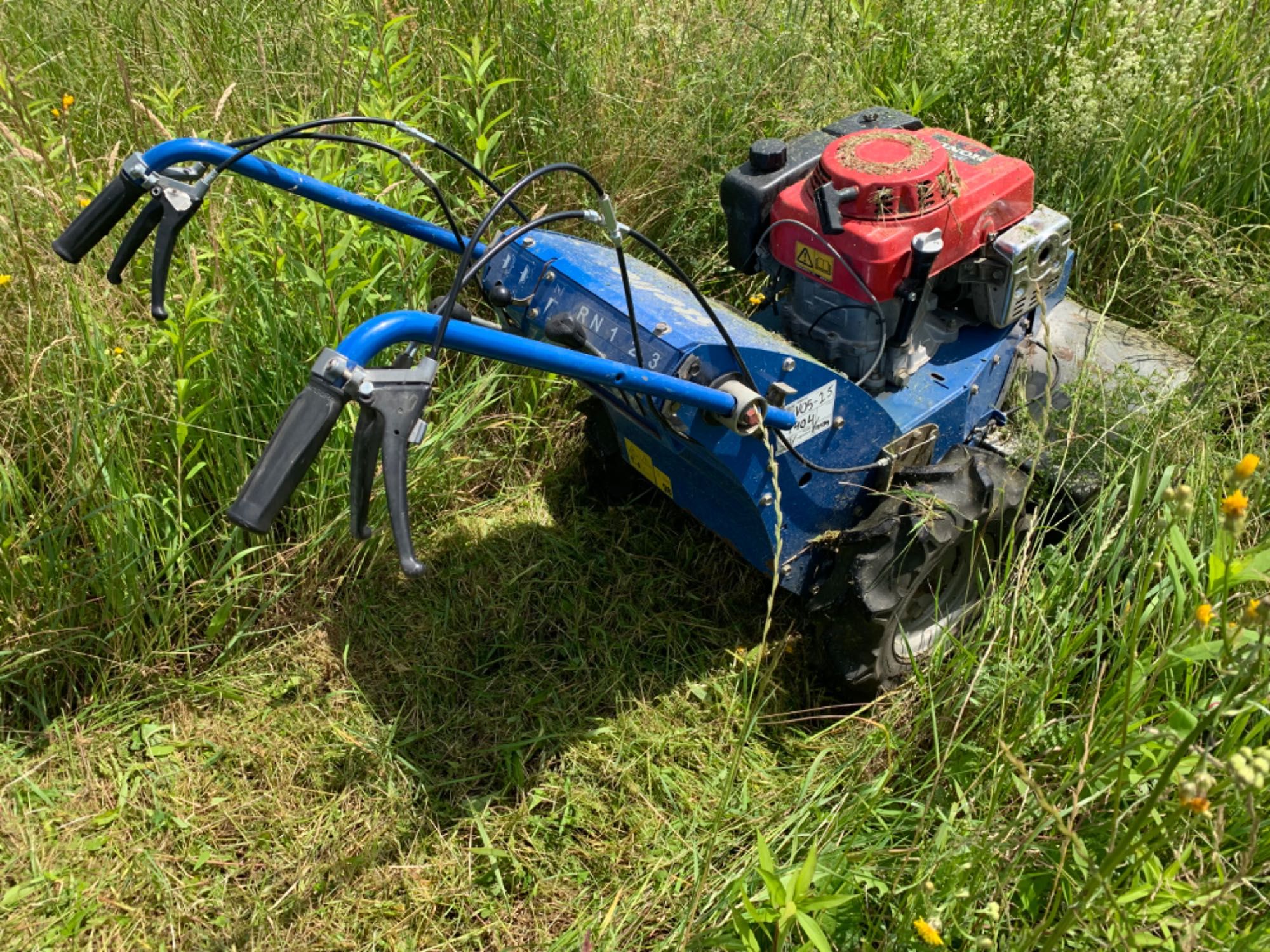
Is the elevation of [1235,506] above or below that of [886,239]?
above

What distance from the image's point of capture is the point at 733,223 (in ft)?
8.56

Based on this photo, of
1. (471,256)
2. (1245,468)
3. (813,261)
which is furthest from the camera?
(813,261)

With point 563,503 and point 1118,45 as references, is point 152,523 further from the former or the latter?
point 1118,45

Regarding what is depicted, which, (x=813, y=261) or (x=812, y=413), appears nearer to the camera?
(x=812, y=413)

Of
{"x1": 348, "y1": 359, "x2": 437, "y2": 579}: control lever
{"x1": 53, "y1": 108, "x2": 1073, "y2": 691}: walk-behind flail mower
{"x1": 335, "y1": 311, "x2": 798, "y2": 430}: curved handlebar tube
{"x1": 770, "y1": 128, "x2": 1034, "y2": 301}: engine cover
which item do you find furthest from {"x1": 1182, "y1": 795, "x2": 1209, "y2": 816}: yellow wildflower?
{"x1": 770, "y1": 128, "x2": 1034, "y2": 301}: engine cover

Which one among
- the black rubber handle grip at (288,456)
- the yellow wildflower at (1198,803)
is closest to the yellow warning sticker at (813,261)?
the black rubber handle grip at (288,456)

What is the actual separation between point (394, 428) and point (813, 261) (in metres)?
1.33

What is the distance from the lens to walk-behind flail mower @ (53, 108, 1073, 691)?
199cm

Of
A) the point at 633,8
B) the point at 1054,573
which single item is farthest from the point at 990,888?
the point at 633,8

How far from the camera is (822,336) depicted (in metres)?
2.58

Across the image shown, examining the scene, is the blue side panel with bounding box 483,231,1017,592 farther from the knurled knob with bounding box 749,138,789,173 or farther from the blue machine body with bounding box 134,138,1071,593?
the knurled knob with bounding box 749,138,789,173

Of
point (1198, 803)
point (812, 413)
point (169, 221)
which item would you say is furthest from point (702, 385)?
point (1198, 803)

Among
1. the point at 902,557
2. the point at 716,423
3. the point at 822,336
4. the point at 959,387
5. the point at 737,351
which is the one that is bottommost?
the point at 902,557

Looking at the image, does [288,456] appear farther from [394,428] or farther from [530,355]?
[530,355]
